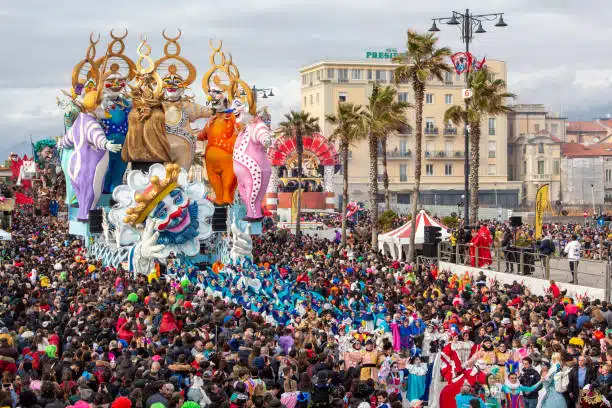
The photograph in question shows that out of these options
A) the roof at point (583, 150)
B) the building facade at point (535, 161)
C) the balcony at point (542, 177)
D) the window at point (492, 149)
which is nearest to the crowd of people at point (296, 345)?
the window at point (492, 149)

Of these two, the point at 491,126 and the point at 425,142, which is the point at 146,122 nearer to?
the point at 425,142

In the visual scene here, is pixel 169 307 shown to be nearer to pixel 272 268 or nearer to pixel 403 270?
pixel 272 268

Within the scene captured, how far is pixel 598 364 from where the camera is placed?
14.7 meters

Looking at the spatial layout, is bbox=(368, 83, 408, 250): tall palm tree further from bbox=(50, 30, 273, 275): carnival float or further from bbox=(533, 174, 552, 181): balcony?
bbox=(533, 174, 552, 181): balcony

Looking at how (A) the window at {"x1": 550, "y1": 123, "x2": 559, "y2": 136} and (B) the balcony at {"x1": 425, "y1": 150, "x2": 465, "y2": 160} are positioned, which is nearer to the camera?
(B) the balcony at {"x1": 425, "y1": 150, "x2": 465, "y2": 160}

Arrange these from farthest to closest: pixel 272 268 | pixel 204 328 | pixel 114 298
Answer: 1. pixel 272 268
2. pixel 114 298
3. pixel 204 328

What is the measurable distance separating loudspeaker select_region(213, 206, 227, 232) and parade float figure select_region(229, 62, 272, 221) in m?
1.62

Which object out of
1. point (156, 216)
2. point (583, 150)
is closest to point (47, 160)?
point (156, 216)

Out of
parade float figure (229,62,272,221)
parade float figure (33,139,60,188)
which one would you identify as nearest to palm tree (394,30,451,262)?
parade float figure (229,62,272,221)

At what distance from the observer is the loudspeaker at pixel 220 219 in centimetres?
3678

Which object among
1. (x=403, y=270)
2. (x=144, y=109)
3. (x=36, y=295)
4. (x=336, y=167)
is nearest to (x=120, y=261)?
(x=144, y=109)

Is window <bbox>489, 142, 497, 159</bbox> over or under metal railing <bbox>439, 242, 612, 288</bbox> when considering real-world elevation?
over

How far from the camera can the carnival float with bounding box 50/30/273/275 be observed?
34.7m

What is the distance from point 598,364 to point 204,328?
6219 mm
